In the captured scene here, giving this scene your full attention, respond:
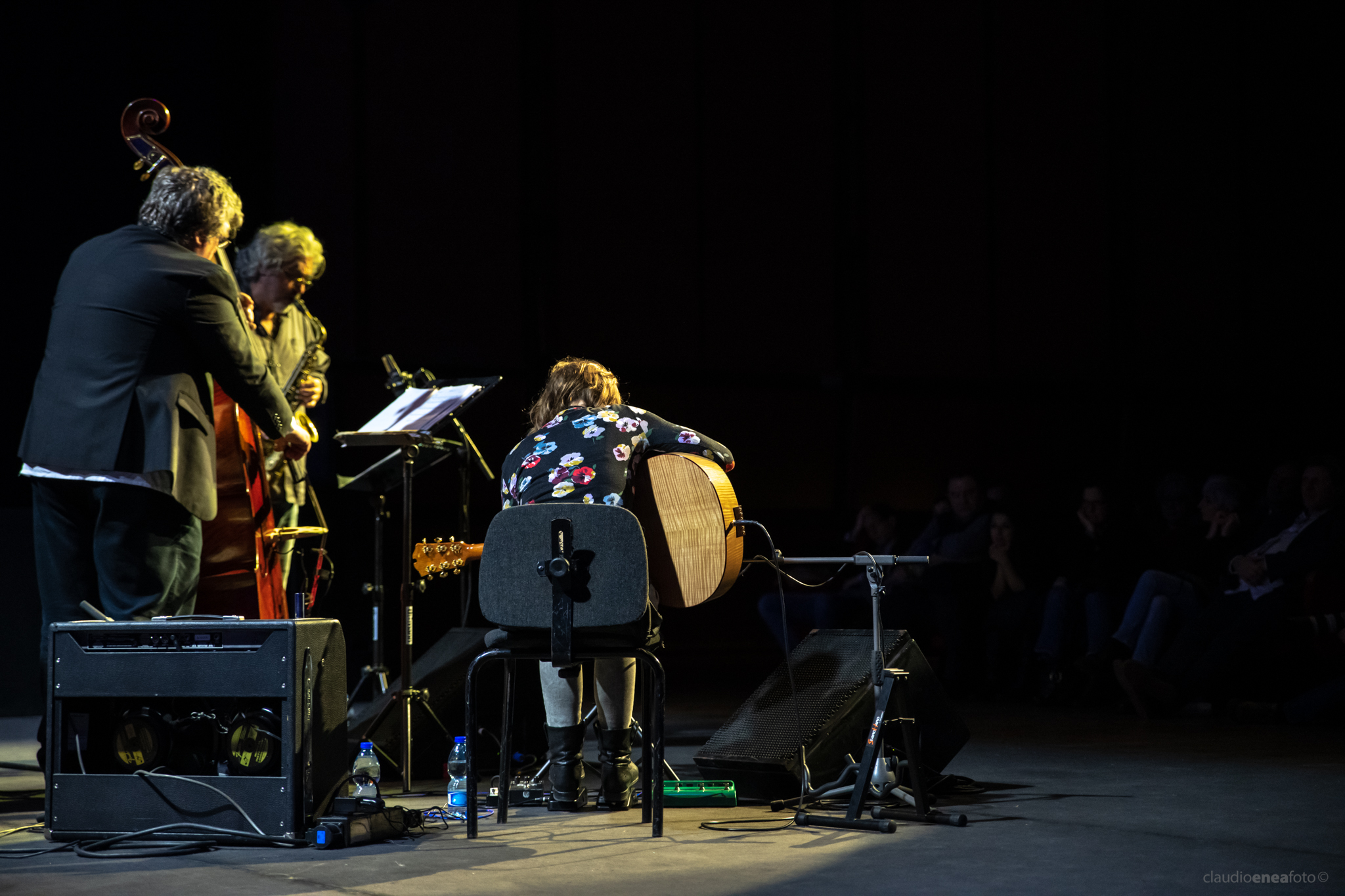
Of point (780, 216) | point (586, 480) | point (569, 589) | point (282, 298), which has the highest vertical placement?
point (780, 216)

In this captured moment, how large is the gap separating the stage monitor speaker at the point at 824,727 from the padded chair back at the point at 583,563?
0.86 metres

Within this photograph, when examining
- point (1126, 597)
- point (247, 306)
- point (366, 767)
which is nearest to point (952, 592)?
point (1126, 597)

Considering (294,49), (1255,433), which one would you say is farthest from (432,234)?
(1255,433)

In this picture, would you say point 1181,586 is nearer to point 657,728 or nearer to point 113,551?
point 657,728

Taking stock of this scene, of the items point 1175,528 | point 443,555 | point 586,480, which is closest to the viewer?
point 586,480

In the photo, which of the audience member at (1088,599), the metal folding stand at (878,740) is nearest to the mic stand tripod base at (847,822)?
the metal folding stand at (878,740)

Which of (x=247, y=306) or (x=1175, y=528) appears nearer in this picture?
(x=247, y=306)

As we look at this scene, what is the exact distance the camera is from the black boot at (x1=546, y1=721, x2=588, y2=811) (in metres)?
3.79

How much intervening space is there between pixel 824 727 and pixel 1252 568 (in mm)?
3138

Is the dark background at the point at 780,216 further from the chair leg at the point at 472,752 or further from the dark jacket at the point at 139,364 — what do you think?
the chair leg at the point at 472,752

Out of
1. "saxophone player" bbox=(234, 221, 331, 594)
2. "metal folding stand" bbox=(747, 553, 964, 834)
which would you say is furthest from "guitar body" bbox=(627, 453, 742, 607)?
"saxophone player" bbox=(234, 221, 331, 594)

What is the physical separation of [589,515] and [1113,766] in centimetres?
222

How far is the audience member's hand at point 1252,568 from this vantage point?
20.1 feet

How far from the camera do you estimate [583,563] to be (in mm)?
3246
